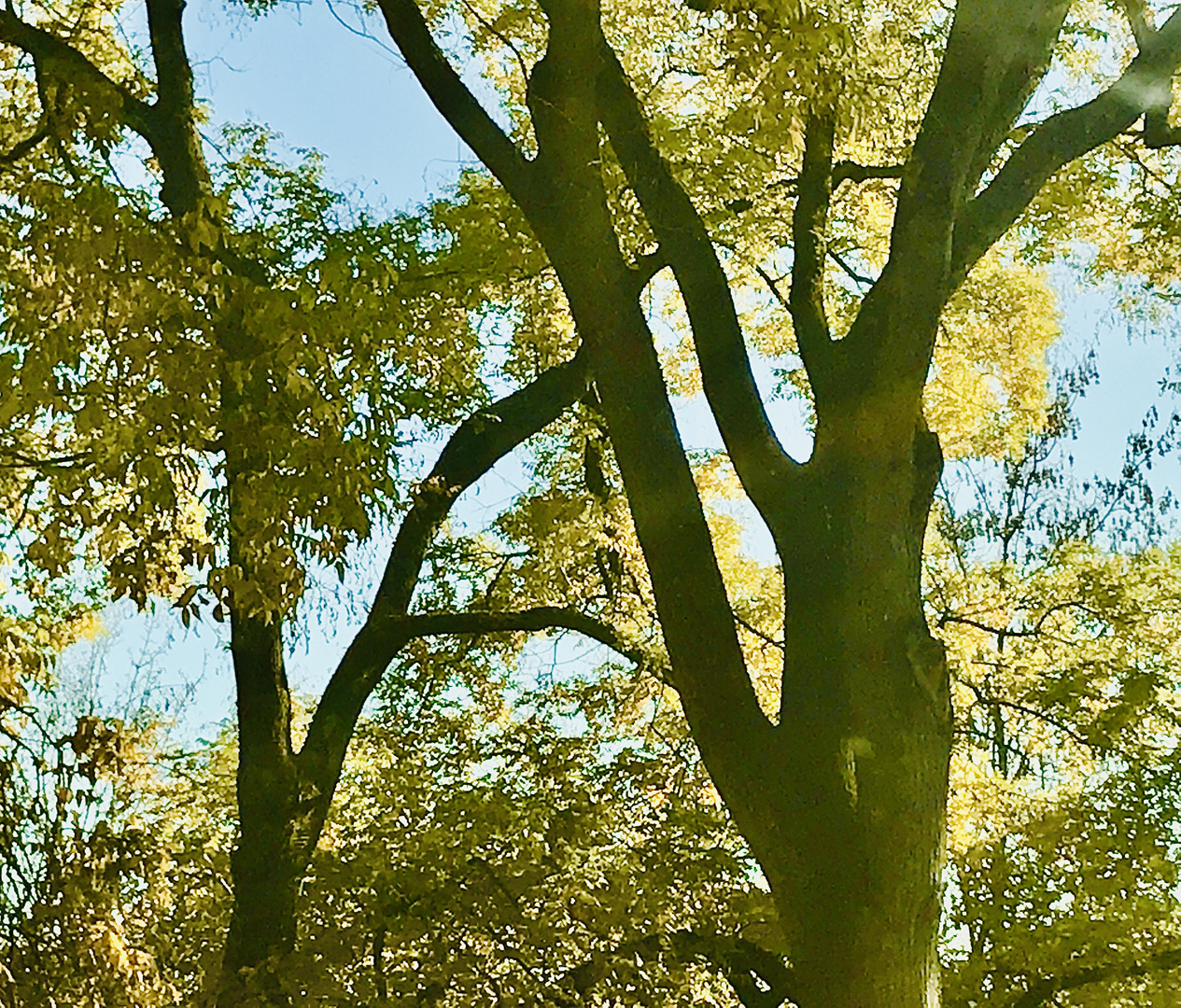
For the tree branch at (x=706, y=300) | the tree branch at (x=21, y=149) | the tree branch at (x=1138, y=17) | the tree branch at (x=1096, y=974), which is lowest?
the tree branch at (x=1096, y=974)

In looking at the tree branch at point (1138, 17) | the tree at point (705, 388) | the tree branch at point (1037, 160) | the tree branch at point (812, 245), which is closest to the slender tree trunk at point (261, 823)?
the tree at point (705, 388)

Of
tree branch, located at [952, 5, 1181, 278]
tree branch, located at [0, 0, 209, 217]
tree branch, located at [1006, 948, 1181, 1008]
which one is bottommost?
tree branch, located at [1006, 948, 1181, 1008]

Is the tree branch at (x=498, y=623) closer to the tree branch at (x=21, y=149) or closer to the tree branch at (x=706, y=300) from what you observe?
the tree branch at (x=706, y=300)

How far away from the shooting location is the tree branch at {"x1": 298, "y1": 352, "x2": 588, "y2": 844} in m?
6.03

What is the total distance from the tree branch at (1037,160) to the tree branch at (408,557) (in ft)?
7.84

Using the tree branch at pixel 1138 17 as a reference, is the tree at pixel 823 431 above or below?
below

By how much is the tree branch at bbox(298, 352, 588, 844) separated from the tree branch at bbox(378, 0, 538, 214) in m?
1.80

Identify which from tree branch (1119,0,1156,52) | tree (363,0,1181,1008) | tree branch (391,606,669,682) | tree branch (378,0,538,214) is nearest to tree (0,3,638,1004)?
tree branch (391,606,669,682)

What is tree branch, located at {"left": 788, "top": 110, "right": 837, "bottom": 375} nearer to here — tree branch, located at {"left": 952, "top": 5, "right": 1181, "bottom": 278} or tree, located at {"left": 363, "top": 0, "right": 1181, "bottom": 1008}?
tree, located at {"left": 363, "top": 0, "right": 1181, "bottom": 1008}

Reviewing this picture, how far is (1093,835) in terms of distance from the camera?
6.90 meters

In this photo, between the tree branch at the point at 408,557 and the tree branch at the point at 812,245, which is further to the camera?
the tree branch at the point at 408,557

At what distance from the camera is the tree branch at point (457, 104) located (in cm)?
442

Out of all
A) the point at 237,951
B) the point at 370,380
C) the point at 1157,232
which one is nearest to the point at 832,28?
the point at 370,380

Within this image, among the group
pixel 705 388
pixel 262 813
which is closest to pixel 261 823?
pixel 262 813
